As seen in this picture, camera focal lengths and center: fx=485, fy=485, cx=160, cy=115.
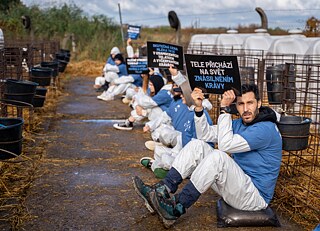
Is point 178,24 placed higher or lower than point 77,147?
higher

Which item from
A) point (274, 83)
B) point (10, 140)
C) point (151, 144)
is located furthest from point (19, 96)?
point (274, 83)

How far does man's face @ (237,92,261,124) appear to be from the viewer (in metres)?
4.42

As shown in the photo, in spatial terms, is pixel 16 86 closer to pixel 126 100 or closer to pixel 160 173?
pixel 160 173

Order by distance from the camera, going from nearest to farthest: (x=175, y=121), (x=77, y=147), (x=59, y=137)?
(x=175, y=121), (x=77, y=147), (x=59, y=137)

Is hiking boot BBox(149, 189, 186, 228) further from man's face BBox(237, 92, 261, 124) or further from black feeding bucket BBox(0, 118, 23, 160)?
black feeding bucket BBox(0, 118, 23, 160)

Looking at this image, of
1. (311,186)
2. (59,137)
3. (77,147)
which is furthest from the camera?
(59,137)

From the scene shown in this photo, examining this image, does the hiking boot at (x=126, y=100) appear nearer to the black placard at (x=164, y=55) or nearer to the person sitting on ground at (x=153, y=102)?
the person sitting on ground at (x=153, y=102)

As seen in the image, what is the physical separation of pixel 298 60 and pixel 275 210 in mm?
7119

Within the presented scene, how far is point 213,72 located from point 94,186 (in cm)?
197

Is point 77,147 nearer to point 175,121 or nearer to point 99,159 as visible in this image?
point 99,159

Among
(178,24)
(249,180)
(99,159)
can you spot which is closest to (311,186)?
(249,180)

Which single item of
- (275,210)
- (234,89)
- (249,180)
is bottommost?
(275,210)

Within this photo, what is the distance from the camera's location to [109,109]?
11.4 metres

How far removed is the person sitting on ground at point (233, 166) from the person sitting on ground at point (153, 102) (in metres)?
3.74
